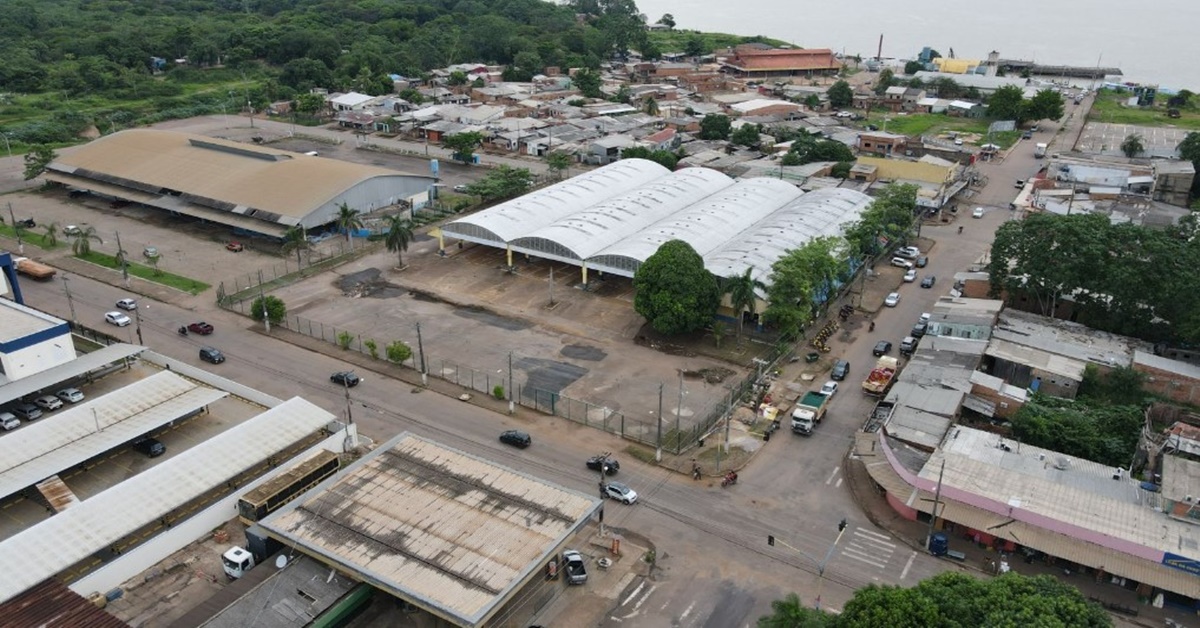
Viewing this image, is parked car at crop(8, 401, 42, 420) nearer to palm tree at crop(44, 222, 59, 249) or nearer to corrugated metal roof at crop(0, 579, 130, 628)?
corrugated metal roof at crop(0, 579, 130, 628)

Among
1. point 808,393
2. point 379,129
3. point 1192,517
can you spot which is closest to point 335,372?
point 808,393

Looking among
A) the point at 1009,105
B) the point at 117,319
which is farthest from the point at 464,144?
the point at 1009,105

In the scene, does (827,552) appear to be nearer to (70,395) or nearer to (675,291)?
(675,291)

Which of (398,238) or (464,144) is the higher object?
(464,144)

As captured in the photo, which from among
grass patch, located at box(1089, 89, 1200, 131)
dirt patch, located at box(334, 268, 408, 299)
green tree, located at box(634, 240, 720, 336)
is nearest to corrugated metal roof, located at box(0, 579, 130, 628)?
green tree, located at box(634, 240, 720, 336)

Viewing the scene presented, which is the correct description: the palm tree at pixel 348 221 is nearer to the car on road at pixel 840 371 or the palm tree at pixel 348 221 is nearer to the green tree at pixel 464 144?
the green tree at pixel 464 144

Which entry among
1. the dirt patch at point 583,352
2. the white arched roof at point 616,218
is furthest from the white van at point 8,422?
the white arched roof at point 616,218
